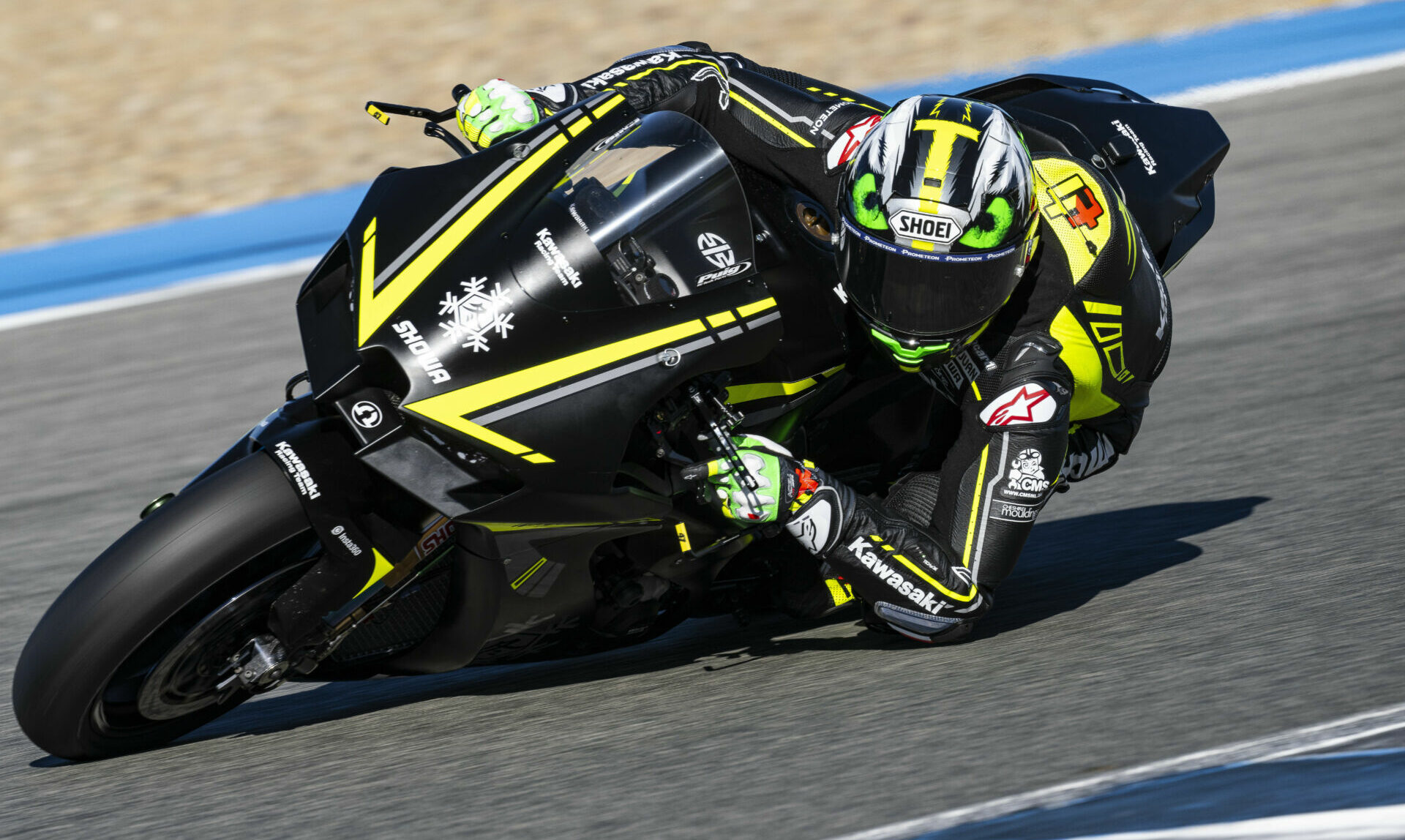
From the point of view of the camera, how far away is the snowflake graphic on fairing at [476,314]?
10.2 ft

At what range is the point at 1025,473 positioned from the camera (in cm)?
383

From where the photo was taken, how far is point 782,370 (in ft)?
11.8

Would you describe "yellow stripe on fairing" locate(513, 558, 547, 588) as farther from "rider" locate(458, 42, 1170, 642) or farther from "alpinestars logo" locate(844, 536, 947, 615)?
"alpinestars logo" locate(844, 536, 947, 615)

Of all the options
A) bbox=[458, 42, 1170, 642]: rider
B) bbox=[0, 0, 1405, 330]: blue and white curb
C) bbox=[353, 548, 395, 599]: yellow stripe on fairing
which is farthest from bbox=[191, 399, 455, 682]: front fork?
bbox=[0, 0, 1405, 330]: blue and white curb

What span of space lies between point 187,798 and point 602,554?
1018 mm

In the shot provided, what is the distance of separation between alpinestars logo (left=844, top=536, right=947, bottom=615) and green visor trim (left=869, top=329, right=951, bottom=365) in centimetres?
46

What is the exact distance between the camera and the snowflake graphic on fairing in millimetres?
3123

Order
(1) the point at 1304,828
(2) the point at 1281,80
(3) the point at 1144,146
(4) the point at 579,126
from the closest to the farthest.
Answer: (1) the point at 1304,828, (4) the point at 579,126, (3) the point at 1144,146, (2) the point at 1281,80

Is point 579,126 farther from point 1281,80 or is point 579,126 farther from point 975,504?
point 1281,80

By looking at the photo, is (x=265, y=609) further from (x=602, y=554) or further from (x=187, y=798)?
(x=602, y=554)

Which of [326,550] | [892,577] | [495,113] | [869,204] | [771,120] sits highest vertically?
[495,113]

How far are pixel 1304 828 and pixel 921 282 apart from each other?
1.36m

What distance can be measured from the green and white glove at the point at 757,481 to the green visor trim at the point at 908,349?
341 millimetres

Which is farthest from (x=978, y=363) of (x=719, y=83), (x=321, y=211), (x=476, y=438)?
(x=321, y=211)
